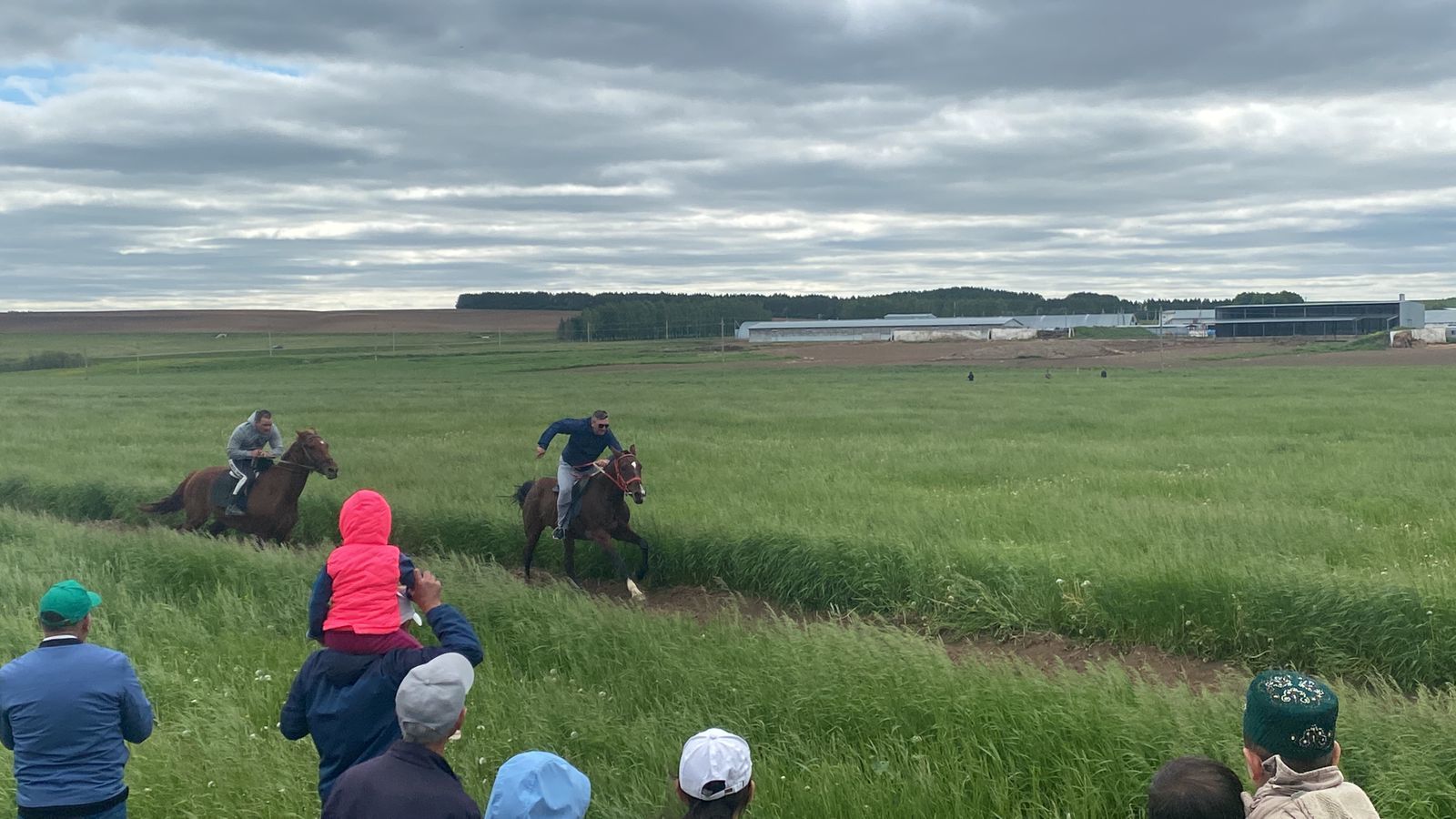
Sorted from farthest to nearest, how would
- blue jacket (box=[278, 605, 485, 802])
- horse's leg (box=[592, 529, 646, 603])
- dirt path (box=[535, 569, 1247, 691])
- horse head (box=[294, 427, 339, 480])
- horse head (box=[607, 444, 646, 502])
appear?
horse head (box=[294, 427, 339, 480]), horse head (box=[607, 444, 646, 502]), horse's leg (box=[592, 529, 646, 603]), dirt path (box=[535, 569, 1247, 691]), blue jacket (box=[278, 605, 485, 802])

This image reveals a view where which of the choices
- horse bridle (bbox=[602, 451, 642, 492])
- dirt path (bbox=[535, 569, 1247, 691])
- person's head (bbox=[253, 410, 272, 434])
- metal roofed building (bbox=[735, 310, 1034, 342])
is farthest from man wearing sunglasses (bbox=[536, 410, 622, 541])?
metal roofed building (bbox=[735, 310, 1034, 342])

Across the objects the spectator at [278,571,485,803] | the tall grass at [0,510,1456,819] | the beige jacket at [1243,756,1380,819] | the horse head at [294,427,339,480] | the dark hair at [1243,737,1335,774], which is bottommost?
the tall grass at [0,510,1456,819]

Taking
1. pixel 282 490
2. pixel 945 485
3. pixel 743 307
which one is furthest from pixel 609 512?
pixel 743 307

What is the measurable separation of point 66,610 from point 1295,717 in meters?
5.23

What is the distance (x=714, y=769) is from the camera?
143 inches

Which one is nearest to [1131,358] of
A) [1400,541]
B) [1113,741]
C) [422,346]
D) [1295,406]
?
[1295,406]

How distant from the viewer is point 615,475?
13547 mm

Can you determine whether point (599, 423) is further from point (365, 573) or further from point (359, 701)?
point (359, 701)

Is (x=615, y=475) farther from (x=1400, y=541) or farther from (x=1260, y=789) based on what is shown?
(x=1260, y=789)

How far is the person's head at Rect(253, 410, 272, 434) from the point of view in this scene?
1552cm

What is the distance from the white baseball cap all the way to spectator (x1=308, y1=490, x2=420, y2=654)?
7.29 feet

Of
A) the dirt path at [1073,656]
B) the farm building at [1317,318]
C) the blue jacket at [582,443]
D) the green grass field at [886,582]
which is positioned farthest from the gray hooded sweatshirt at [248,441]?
the farm building at [1317,318]

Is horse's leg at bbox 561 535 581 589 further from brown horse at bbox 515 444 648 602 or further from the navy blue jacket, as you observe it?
the navy blue jacket

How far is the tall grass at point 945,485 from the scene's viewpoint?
9.55m
